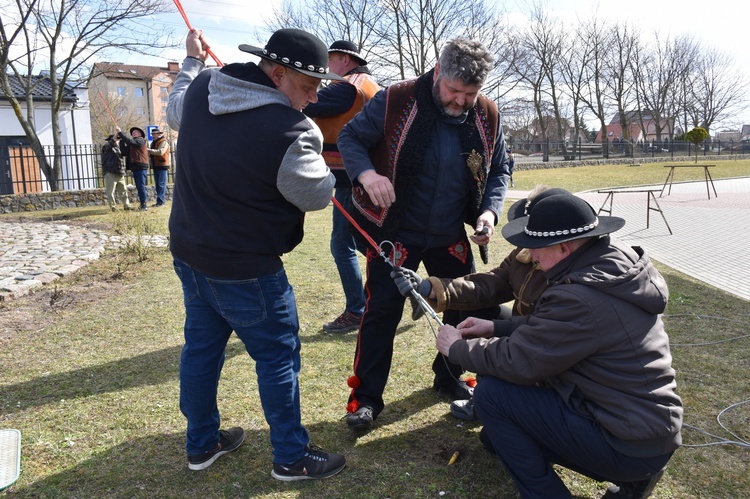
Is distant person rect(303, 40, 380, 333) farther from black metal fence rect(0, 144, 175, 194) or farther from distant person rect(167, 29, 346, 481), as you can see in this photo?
black metal fence rect(0, 144, 175, 194)

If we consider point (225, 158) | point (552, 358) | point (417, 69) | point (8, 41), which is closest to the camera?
point (552, 358)

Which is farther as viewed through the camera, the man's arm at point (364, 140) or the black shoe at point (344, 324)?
the black shoe at point (344, 324)

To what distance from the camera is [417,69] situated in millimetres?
30547

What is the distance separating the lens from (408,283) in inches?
107

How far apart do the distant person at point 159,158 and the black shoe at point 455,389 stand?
35.2 feet

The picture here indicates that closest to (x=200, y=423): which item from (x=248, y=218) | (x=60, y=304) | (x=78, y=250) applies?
(x=248, y=218)

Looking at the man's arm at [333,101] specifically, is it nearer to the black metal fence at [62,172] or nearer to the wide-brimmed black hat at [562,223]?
the wide-brimmed black hat at [562,223]

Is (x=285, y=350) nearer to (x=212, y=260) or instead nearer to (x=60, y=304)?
(x=212, y=260)

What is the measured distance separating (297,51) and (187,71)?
0.73 metres

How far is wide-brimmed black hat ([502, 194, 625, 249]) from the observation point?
2.13m

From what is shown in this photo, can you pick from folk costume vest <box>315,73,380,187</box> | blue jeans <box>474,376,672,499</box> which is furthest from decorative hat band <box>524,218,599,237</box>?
folk costume vest <box>315,73,380,187</box>

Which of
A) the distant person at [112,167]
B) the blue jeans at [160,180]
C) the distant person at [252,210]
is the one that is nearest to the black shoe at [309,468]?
the distant person at [252,210]

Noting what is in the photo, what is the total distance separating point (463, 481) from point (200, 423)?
122 centimetres

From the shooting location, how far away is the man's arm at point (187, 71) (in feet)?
8.59
